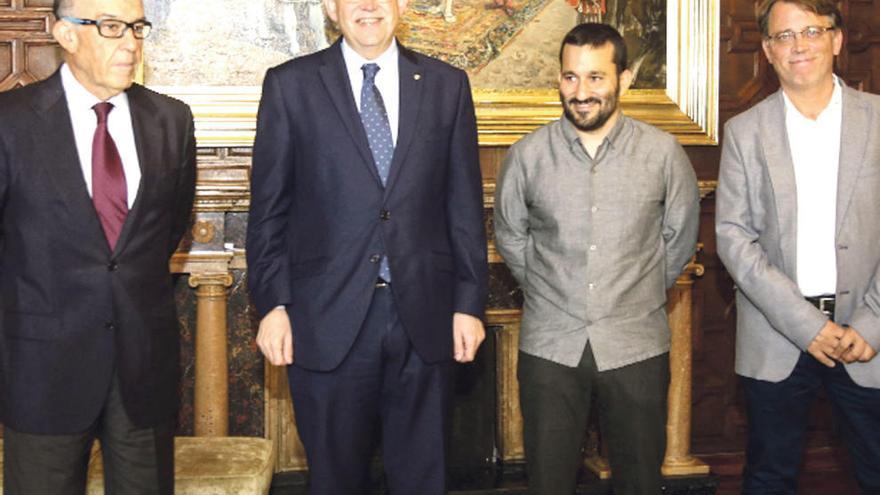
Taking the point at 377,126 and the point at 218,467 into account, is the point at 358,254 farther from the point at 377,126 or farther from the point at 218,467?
the point at 218,467

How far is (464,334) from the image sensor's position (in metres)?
2.68

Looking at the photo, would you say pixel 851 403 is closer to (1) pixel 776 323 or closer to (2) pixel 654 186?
(1) pixel 776 323

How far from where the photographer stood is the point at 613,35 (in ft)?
9.80

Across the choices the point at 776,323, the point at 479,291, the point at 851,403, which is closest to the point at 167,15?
the point at 479,291

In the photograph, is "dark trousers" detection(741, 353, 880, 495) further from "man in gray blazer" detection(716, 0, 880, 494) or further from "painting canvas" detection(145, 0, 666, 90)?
"painting canvas" detection(145, 0, 666, 90)

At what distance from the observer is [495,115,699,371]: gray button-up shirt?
2.94 metres

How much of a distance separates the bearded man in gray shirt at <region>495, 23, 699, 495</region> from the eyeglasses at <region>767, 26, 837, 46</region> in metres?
0.43

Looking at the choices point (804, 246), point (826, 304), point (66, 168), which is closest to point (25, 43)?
point (66, 168)

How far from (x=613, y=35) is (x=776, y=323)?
36.7 inches

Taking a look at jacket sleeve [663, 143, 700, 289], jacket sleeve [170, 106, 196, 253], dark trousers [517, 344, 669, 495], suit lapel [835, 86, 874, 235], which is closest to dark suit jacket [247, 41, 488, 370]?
jacket sleeve [170, 106, 196, 253]

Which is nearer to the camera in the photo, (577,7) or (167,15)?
(167,15)

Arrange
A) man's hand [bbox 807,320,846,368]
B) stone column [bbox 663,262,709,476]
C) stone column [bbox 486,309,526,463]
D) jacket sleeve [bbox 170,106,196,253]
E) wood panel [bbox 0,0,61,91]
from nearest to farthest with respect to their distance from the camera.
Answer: jacket sleeve [bbox 170,106,196,253] → man's hand [bbox 807,320,846,368] → wood panel [bbox 0,0,61,91] → stone column [bbox 663,262,709,476] → stone column [bbox 486,309,526,463]

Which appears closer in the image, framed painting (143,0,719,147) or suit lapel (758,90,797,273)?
suit lapel (758,90,797,273)

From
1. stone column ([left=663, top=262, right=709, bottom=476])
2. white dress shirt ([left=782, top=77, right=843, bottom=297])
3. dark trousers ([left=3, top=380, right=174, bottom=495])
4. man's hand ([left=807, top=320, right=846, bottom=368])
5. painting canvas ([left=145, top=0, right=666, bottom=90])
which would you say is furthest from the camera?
stone column ([left=663, top=262, right=709, bottom=476])
